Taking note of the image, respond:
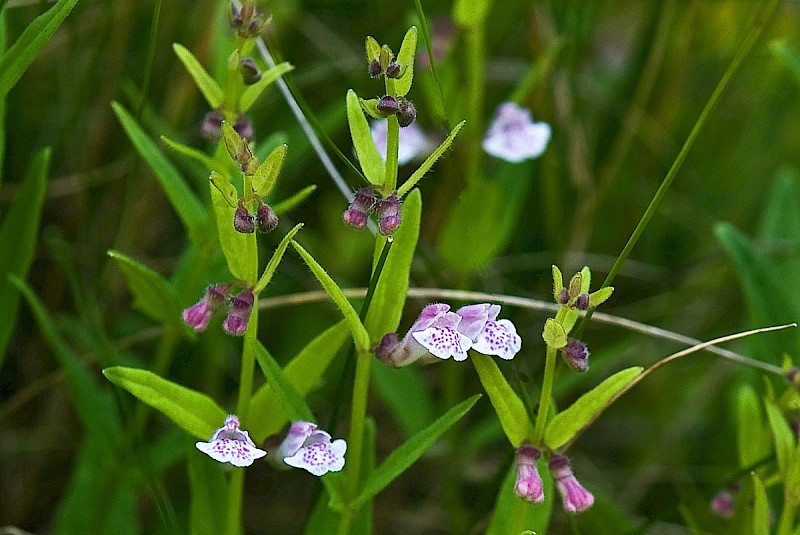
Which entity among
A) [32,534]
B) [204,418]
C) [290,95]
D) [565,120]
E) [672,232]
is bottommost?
[204,418]

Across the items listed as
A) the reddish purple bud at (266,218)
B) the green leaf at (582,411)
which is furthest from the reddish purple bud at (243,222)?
the green leaf at (582,411)

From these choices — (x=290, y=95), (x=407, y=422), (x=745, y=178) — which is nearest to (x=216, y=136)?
(x=290, y=95)

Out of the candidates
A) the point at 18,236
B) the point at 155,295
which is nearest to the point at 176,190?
the point at 155,295

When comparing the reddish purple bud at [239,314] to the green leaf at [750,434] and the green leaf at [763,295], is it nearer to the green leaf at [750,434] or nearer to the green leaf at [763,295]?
the green leaf at [750,434]

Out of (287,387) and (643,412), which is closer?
(287,387)

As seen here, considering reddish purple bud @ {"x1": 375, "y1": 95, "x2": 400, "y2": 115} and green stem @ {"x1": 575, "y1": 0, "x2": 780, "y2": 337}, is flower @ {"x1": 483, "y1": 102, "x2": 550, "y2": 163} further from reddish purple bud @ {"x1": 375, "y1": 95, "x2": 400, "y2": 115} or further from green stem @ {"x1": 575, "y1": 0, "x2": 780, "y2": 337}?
reddish purple bud @ {"x1": 375, "y1": 95, "x2": 400, "y2": 115}

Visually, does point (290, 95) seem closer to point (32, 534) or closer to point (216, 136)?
point (216, 136)

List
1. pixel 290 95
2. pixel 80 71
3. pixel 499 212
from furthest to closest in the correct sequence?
pixel 80 71 → pixel 499 212 → pixel 290 95
